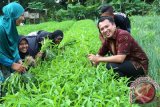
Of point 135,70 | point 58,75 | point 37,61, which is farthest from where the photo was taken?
point 37,61

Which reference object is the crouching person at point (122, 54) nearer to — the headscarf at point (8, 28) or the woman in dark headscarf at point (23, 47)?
the headscarf at point (8, 28)

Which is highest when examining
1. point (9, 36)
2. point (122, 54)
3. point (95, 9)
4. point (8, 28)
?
point (8, 28)

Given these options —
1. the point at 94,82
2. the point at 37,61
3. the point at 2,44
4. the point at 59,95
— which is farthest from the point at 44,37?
the point at 59,95

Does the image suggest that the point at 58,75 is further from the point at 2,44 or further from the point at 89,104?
the point at 89,104

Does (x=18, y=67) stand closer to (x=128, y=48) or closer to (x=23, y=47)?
(x=23, y=47)

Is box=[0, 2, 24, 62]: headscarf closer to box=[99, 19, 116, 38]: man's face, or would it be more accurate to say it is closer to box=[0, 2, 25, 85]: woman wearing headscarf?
box=[0, 2, 25, 85]: woman wearing headscarf

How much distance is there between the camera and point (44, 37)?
557 cm

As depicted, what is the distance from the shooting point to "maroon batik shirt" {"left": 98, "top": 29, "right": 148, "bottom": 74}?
174 inches

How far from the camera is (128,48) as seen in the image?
444 cm

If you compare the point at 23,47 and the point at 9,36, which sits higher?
the point at 9,36

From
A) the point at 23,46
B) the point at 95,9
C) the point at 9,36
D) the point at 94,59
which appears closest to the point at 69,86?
the point at 94,59

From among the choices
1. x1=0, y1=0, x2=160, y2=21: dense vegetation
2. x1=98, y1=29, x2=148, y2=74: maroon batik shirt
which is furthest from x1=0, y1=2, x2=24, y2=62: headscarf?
x1=0, y1=0, x2=160, y2=21: dense vegetation

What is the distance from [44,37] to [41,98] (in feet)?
8.18

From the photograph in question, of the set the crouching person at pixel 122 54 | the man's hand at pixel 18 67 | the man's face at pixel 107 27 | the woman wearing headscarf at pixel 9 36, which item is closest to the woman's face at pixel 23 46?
the woman wearing headscarf at pixel 9 36
